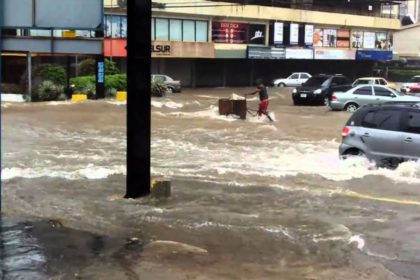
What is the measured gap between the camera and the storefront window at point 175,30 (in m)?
50.0

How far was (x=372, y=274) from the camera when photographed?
6523 mm

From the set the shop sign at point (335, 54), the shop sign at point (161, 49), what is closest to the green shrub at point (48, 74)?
the shop sign at point (161, 49)

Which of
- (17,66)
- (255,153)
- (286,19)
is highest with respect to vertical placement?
(286,19)

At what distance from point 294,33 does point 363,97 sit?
32742 millimetres

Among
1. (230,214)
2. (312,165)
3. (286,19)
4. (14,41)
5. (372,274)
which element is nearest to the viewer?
(372,274)

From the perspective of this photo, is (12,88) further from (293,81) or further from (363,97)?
(293,81)

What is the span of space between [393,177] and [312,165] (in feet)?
8.35

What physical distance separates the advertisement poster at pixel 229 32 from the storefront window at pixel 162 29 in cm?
501

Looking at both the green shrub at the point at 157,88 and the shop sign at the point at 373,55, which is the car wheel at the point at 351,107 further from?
the shop sign at the point at 373,55

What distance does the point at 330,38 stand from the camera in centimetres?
6525

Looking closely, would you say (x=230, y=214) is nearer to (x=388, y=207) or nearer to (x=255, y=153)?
(x=388, y=207)

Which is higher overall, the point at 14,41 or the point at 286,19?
the point at 286,19

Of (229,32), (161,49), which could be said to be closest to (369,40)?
(229,32)

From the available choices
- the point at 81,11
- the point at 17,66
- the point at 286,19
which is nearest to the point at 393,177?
the point at 81,11
